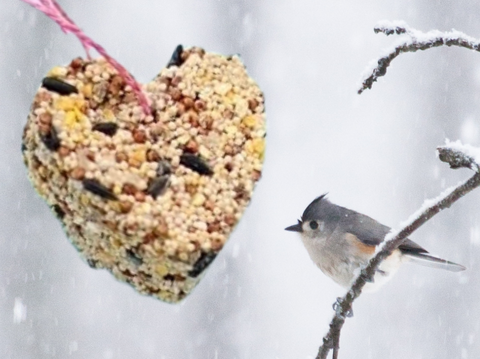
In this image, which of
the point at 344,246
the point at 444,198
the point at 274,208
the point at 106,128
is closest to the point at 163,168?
the point at 106,128

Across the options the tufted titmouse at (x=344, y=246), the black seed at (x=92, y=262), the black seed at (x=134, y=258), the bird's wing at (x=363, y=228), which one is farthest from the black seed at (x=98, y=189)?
the bird's wing at (x=363, y=228)

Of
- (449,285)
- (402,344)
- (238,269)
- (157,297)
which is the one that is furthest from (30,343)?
(157,297)

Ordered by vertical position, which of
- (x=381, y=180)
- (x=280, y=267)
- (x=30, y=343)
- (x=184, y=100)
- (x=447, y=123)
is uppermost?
(x=447, y=123)

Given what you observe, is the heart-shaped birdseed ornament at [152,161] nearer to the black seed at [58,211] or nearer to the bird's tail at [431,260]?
the black seed at [58,211]

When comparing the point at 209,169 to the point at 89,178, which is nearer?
the point at 89,178

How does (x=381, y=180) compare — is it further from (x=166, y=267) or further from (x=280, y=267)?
(x=166, y=267)

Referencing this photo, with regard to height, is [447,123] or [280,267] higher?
[447,123]

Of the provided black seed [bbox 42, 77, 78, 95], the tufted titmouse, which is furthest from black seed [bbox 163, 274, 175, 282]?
the tufted titmouse
